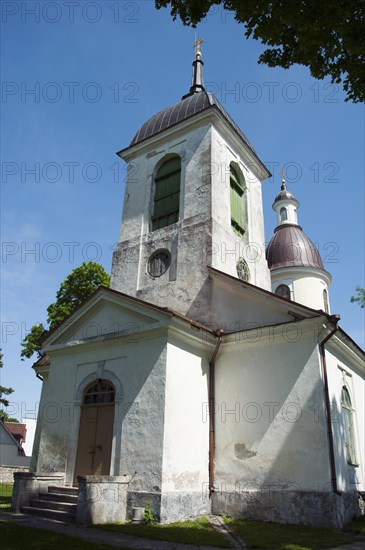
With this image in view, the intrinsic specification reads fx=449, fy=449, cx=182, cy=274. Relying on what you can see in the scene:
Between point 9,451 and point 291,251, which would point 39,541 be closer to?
point 291,251

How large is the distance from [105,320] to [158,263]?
3503 millimetres

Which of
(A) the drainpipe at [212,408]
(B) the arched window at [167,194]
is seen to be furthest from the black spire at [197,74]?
(A) the drainpipe at [212,408]

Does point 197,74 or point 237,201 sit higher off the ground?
point 197,74

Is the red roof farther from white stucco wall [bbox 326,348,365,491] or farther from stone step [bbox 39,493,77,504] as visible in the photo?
white stucco wall [bbox 326,348,365,491]

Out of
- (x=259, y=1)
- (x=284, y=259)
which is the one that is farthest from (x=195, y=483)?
(x=284, y=259)

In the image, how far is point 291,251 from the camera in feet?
83.3

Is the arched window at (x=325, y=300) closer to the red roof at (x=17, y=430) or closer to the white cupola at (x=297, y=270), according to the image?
the white cupola at (x=297, y=270)

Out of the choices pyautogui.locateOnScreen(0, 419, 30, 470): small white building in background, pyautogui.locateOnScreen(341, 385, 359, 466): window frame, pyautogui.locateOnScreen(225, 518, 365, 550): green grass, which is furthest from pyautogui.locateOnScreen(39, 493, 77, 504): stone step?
pyautogui.locateOnScreen(0, 419, 30, 470): small white building in background

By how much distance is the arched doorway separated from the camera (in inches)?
423

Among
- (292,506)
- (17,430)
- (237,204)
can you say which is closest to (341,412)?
(292,506)

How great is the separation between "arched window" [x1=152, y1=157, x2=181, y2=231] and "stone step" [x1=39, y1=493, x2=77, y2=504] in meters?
9.02

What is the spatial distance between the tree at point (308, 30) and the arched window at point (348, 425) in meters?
7.78

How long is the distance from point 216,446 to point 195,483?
117 centimetres

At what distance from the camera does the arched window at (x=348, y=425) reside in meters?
11.2
